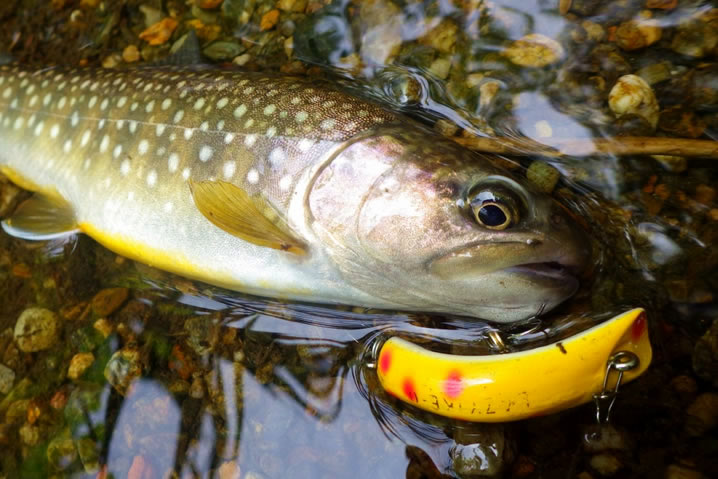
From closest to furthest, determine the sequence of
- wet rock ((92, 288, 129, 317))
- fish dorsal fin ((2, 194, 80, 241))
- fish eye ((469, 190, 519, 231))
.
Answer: fish eye ((469, 190, 519, 231))
wet rock ((92, 288, 129, 317))
fish dorsal fin ((2, 194, 80, 241))

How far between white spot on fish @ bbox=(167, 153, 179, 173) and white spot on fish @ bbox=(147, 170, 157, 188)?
0.31 ft

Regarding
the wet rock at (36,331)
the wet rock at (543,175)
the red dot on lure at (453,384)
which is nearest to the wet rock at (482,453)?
the red dot on lure at (453,384)

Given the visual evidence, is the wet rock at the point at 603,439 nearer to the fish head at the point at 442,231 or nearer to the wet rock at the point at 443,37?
the fish head at the point at 442,231

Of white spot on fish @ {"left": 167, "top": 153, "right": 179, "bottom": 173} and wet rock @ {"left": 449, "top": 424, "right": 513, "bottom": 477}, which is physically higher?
white spot on fish @ {"left": 167, "top": 153, "right": 179, "bottom": 173}

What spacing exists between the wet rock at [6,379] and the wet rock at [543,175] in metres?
2.89

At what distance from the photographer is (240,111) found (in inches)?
89.5

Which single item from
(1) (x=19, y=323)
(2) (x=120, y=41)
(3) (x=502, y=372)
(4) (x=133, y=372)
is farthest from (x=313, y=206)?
(2) (x=120, y=41)

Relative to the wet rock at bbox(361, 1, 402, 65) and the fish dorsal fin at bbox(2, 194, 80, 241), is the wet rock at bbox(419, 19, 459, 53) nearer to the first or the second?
the wet rock at bbox(361, 1, 402, 65)

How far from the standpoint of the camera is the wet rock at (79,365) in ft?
8.42

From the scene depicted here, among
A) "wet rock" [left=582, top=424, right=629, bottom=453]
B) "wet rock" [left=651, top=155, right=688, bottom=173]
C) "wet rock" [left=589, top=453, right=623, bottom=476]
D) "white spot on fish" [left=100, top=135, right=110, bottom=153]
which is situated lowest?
"wet rock" [left=589, top=453, right=623, bottom=476]

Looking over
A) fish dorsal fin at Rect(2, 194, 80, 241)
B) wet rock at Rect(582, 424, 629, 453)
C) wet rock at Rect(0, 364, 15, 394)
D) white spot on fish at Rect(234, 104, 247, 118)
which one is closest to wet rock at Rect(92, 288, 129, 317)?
fish dorsal fin at Rect(2, 194, 80, 241)

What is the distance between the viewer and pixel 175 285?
103 inches

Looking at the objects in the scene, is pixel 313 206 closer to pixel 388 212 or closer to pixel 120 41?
pixel 388 212

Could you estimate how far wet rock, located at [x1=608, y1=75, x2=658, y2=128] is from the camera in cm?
227
